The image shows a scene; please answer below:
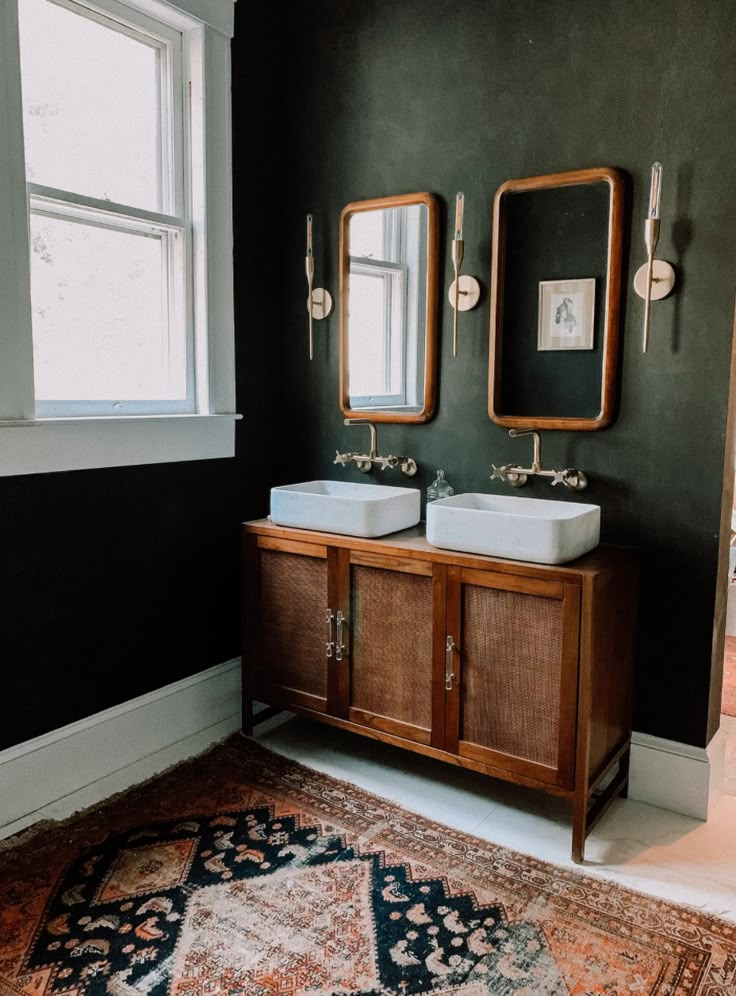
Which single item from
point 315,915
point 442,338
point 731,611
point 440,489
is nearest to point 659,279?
point 442,338

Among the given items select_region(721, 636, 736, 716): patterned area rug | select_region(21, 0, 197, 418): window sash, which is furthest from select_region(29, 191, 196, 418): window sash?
select_region(721, 636, 736, 716): patterned area rug

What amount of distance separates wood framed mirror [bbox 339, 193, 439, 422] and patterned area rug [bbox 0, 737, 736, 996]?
56.6 inches

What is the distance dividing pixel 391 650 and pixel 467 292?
124 centimetres

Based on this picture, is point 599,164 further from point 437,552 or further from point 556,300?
point 437,552

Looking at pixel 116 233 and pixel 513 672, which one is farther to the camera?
pixel 116 233

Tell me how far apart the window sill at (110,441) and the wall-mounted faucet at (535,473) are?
1.05 meters

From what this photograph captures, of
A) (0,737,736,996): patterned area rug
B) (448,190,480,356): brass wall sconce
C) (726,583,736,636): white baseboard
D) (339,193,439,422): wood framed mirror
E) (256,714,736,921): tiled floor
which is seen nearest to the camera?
(0,737,736,996): patterned area rug

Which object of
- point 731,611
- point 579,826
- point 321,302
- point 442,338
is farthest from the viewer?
point 731,611

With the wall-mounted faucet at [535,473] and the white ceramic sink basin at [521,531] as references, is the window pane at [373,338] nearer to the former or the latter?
the wall-mounted faucet at [535,473]

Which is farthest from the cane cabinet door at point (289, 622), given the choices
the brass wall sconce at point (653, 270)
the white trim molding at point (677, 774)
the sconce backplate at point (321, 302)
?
the brass wall sconce at point (653, 270)

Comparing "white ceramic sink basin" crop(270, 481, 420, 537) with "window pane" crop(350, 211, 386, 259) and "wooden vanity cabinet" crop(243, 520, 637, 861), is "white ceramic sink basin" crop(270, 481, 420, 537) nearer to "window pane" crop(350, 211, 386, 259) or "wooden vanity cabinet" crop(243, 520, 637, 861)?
"wooden vanity cabinet" crop(243, 520, 637, 861)

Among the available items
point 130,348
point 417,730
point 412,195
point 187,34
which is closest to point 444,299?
point 412,195

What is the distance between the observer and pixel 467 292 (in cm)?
274

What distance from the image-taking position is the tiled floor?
2.18m
